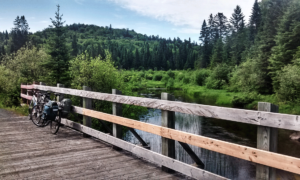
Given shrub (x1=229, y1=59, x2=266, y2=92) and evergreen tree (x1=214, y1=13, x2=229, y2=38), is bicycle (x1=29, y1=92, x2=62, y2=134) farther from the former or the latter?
evergreen tree (x1=214, y1=13, x2=229, y2=38)

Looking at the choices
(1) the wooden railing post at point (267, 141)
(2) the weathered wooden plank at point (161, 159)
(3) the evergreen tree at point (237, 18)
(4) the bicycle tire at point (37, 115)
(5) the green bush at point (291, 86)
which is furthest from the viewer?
(3) the evergreen tree at point (237, 18)

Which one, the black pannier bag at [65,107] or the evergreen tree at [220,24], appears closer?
the black pannier bag at [65,107]

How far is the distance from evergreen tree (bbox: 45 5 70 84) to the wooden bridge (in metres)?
12.1

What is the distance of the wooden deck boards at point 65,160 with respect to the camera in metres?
4.13

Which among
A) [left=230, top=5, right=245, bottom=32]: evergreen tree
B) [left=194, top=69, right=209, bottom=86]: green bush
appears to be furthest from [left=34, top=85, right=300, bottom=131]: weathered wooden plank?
[left=230, top=5, right=245, bottom=32]: evergreen tree

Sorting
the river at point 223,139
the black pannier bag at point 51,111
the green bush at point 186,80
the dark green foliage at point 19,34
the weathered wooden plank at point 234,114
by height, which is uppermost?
the dark green foliage at point 19,34

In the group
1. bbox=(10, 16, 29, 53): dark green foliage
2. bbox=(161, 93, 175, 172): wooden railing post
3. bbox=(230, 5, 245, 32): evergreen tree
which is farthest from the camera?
bbox=(230, 5, 245, 32): evergreen tree

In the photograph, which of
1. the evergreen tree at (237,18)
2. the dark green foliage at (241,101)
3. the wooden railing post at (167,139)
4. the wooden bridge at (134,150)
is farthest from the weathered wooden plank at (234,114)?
the evergreen tree at (237,18)

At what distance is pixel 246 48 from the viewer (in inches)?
2498

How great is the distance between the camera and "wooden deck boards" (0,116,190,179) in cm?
413

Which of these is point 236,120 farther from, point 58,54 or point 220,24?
point 220,24

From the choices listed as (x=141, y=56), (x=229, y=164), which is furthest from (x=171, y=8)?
(x=229, y=164)

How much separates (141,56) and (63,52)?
123 metres

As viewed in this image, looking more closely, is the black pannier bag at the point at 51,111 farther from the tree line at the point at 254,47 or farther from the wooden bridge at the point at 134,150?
the tree line at the point at 254,47
